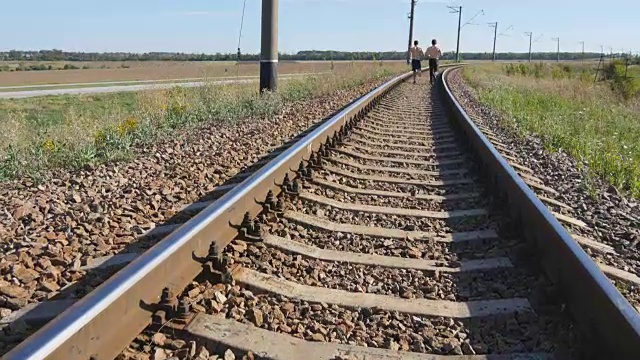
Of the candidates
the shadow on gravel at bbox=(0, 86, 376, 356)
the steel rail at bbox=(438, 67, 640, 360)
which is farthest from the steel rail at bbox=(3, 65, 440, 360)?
the steel rail at bbox=(438, 67, 640, 360)

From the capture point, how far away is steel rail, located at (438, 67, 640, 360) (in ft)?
7.41

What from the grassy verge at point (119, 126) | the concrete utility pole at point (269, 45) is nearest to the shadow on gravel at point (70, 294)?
the grassy verge at point (119, 126)

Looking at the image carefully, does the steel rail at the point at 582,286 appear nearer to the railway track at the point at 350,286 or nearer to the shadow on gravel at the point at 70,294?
the railway track at the point at 350,286

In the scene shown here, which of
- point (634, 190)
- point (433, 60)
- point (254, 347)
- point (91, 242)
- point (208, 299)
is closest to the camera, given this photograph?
point (254, 347)

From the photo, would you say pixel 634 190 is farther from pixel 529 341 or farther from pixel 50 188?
pixel 50 188

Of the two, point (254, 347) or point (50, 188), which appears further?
point (50, 188)

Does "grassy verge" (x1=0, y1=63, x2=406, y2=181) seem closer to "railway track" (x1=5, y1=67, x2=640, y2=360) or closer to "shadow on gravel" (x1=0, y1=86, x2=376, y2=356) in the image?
"railway track" (x1=5, y1=67, x2=640, y2=360)

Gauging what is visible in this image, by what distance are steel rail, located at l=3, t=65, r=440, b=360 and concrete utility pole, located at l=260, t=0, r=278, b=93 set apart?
827 cm

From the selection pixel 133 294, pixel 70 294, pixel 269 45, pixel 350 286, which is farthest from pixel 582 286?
pixel 269 45

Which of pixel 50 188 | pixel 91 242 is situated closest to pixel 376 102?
pixel 50 188

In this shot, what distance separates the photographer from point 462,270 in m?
3.58

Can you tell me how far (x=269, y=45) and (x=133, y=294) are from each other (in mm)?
10159

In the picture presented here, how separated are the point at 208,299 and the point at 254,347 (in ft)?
1.51

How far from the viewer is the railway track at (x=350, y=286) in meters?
2.46
